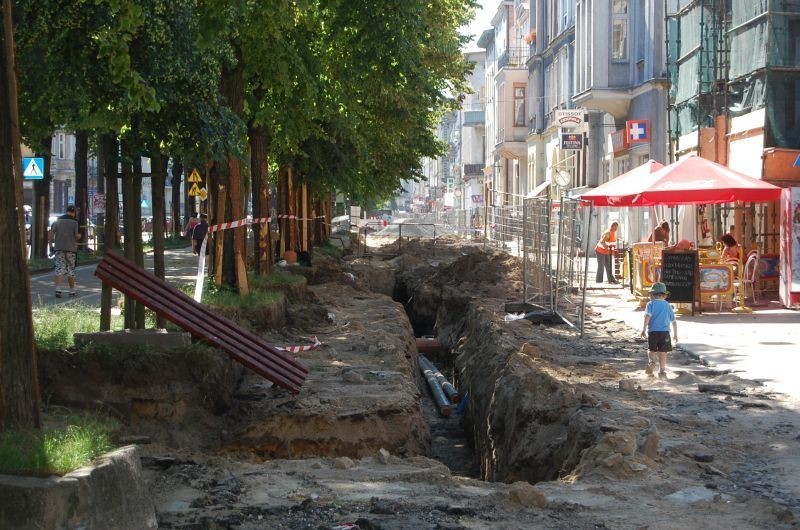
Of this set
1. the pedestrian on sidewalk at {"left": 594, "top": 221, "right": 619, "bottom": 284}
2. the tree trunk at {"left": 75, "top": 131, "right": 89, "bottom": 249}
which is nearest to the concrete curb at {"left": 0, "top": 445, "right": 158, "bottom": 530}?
the pedestrian on sidewalk at {"left": 594, "top": 221, "right": 619, "bottom": 284}

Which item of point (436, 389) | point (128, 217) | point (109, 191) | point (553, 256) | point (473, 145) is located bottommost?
point (436, 389)

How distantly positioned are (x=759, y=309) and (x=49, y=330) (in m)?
13.4

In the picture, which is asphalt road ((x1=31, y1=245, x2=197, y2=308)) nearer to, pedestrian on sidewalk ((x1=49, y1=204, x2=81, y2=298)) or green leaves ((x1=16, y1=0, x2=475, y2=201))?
pedestrian on sidewalk ((x1=49, y1=204, x2=81, y2=298))

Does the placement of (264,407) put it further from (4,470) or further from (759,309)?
(759,309)

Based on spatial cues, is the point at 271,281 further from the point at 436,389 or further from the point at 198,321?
the point at 198,321

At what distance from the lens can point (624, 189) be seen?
21.3 metres

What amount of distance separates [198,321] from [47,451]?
5265 millimetres

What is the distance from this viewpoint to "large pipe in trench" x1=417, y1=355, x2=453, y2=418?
16.5 metres

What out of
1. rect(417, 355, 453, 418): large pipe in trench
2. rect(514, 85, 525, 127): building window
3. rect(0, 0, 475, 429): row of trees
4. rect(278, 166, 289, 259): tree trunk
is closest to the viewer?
rect(0, 0, 475, 429): row of trees

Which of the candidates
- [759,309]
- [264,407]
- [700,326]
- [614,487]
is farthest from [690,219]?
[614,487]

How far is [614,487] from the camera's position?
25.1 ft

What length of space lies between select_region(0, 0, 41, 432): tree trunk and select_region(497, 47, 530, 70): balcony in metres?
52.7

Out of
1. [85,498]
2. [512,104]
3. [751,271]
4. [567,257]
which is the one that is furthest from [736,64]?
[512,104]

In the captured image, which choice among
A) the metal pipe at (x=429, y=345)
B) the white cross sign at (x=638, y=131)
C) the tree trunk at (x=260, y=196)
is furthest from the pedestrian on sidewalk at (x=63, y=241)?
the white cross sign at (x=638, y=131)
